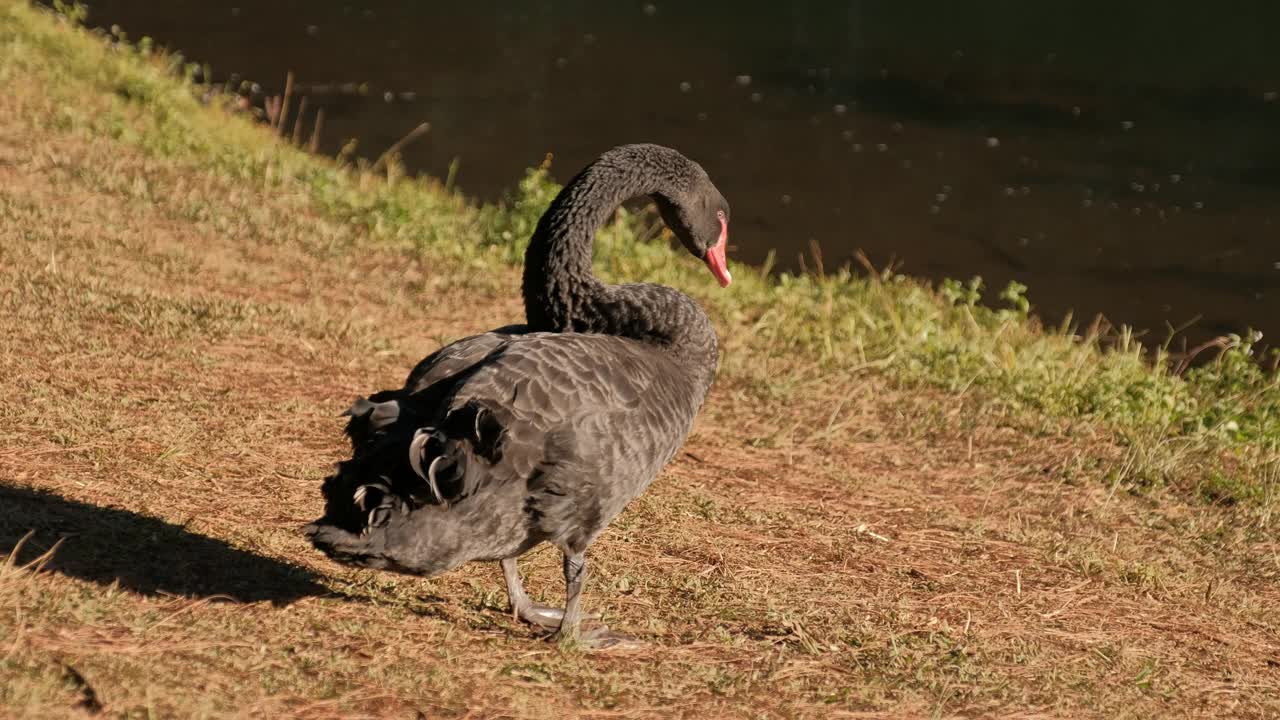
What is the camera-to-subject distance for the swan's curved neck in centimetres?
470

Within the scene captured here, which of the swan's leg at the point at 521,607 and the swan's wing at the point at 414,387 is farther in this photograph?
the swan's leg at the point at 521,607

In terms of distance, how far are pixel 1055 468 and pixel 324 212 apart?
486 centimetres

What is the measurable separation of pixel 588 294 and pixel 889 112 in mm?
12372

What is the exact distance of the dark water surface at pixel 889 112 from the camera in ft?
40.8

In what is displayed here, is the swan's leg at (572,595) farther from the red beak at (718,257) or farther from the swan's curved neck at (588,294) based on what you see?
the red beak at (718,257)

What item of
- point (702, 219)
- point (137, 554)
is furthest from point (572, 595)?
point (702, 219)

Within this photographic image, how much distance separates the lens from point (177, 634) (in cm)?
380

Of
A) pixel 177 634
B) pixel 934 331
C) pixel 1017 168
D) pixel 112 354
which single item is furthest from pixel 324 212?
pixel 1017 168

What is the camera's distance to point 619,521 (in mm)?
5406

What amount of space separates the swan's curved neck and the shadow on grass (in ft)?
3.83

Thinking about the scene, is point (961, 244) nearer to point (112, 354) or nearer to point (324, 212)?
point (324, 212)

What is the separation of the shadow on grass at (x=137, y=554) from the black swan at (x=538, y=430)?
637 millimetres

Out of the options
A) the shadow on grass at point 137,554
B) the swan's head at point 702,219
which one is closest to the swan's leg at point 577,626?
the shadow on grass at point 137,554

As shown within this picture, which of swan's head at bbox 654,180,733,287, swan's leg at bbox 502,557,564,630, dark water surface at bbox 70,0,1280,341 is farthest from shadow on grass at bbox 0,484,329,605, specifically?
dark water surface at bbox 70,0,1280,341
